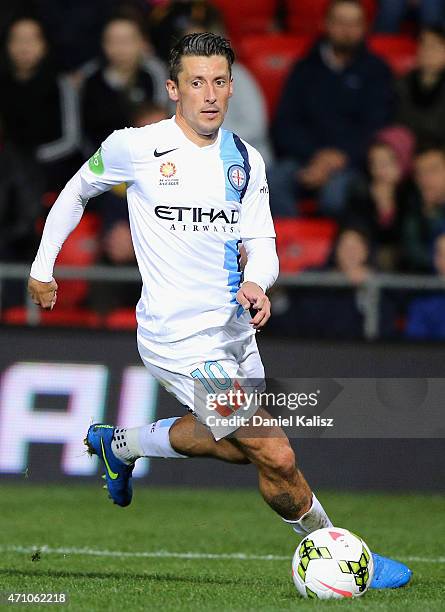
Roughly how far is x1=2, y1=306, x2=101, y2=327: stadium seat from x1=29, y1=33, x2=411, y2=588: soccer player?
4.26m

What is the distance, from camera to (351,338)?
1084cm

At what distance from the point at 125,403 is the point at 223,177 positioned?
4.32m

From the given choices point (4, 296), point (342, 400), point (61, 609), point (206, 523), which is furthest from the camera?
point (4, 296)

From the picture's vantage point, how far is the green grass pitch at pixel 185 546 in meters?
6.29

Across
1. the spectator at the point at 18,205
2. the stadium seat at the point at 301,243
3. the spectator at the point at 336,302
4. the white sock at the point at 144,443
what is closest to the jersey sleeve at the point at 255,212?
the white sock at the point at 144,443

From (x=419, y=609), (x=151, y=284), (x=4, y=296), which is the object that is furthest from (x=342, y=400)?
(x=419, y=609)

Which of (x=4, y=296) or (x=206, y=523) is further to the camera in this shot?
(x=4, y=296)

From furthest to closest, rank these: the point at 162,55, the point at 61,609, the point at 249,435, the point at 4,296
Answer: the point at 162,55, the point at 4,296, the point at 249,435, the point at 61,609

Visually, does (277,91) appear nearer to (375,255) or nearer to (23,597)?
(375,255)

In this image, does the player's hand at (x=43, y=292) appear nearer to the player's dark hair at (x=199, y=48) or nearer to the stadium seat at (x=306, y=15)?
the player's dark hair at (x=199, y=48)

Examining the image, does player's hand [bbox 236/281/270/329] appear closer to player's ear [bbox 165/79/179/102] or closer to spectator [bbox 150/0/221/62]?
player's ear [bbox 165/79/179/102]

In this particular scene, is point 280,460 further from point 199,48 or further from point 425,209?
point 425,209

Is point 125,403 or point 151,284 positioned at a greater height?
point 151,284

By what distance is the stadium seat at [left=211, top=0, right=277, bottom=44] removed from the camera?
14156 mm
